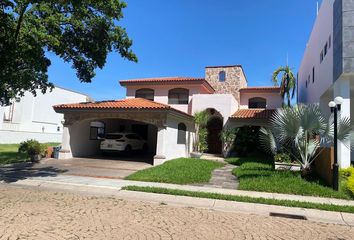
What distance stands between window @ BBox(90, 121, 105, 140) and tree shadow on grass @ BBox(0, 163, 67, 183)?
18.6ft

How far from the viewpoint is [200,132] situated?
21.3 m

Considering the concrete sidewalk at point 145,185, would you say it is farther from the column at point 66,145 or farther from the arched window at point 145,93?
the arched window at point 145,93

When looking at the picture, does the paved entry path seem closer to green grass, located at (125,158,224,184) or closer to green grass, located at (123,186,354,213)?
green grass, located at (125,158,224,184)

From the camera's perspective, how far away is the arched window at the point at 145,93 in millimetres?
25636

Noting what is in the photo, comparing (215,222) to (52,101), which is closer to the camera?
(215,222)

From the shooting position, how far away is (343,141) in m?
11.6

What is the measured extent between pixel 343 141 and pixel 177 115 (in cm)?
912

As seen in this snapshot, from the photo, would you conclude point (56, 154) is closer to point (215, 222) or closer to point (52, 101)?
point (215, 222)

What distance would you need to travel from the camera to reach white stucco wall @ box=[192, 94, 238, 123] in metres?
21.5

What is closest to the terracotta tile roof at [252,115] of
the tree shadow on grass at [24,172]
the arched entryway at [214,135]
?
the arched entryway at [214,135]

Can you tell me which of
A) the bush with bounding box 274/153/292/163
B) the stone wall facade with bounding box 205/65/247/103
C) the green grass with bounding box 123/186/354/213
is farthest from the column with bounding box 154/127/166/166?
the stone wall facade with bounding box 205/65/247/103

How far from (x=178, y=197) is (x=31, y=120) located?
111ft

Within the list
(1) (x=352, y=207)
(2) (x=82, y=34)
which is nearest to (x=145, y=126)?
(2) (x=82, y=34)

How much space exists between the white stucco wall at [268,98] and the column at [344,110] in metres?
13.5
